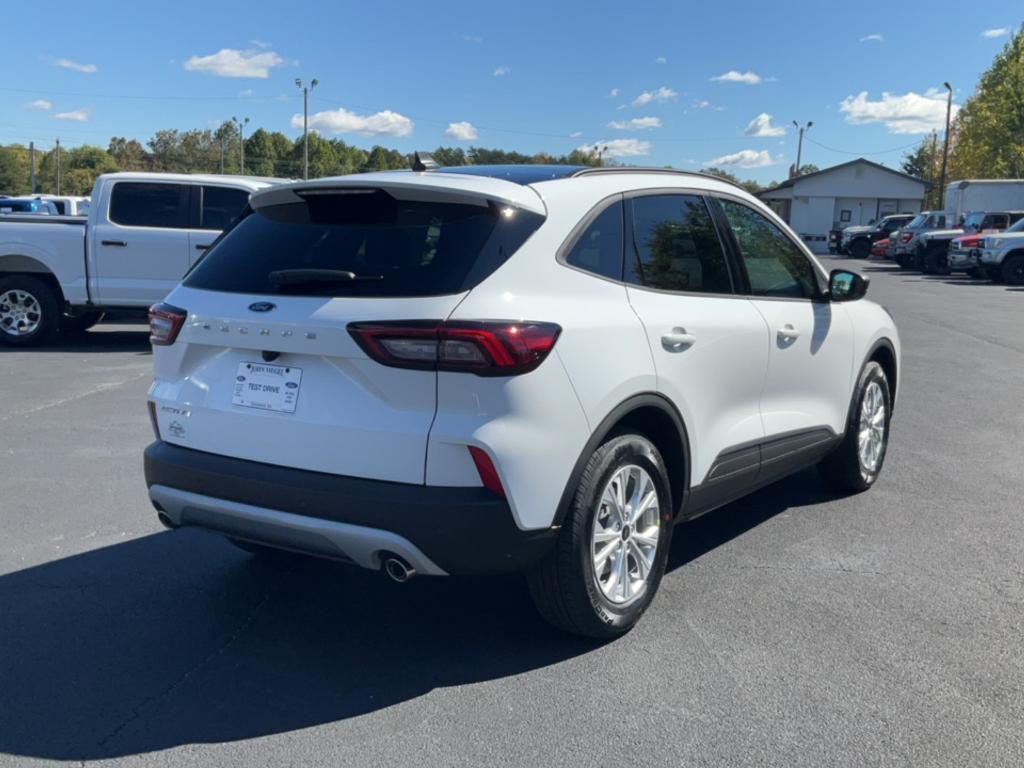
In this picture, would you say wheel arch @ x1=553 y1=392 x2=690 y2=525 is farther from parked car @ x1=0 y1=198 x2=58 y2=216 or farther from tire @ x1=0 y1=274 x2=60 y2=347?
parked car @ x1=0 y1=198 x2=58 y2=216

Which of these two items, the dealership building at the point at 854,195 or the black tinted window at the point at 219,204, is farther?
the dealership building at the point at 854,195

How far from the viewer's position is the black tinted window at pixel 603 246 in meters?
3.78

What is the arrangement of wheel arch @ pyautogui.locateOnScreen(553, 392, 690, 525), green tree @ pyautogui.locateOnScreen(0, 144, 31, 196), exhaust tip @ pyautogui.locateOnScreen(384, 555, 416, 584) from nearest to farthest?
exhaust tip @ pyautogui.locateOnScreen(384, 555, 416, 584), wheel arch @ pyautogui.locateOnScreen(553, 392, 690, 525), green tree @ pyautogui.locateOnScreen(0, 144, 31, 196)

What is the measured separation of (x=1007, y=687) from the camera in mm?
3557

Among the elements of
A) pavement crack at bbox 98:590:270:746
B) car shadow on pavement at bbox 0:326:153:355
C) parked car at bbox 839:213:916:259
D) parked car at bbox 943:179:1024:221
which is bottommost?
pavement crack at bbox 98:590:270:746

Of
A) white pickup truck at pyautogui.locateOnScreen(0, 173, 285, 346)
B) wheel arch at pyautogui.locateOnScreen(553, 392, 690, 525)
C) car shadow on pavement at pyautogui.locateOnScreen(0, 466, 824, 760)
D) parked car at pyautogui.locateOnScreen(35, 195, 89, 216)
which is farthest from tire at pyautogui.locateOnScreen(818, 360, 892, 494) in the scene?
parked car at pyautogui.locateOnScreen(35, 195, 89, 216)

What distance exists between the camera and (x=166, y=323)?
12.9ft

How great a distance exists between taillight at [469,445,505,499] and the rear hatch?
0.18m

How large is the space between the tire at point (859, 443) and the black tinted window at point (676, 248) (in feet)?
5.48

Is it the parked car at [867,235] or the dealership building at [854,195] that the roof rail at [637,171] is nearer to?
the parked car at [867,235]

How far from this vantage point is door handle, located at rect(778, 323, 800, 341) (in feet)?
16.2

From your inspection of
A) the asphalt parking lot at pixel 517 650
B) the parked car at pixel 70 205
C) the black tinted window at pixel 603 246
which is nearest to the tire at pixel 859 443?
the asphalt parking lot at pixel 517 650

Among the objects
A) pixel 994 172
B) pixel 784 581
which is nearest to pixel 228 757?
pixel 784 581

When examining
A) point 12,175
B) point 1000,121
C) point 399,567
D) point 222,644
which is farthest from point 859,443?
point 12,175
